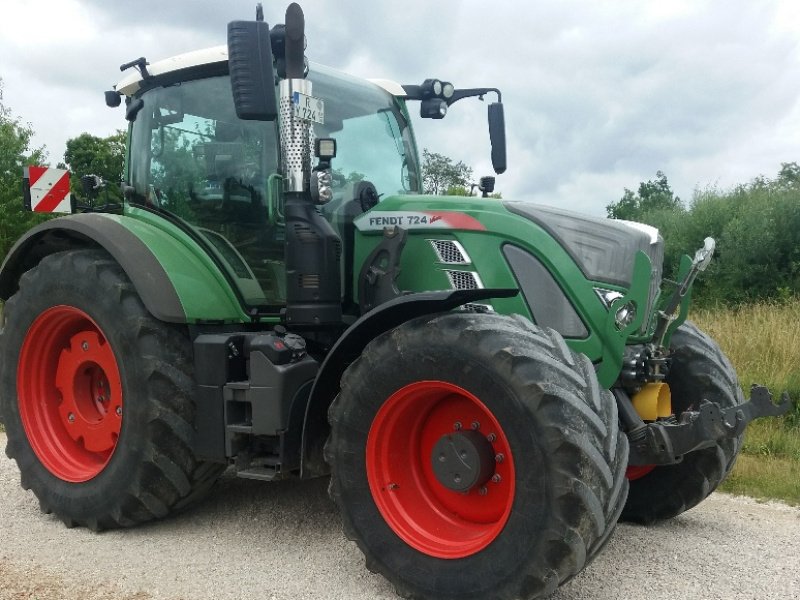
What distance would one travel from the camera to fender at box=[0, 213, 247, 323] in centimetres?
451

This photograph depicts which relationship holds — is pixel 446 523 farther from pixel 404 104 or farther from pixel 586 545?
pixel 404 104

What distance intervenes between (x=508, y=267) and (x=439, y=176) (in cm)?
229

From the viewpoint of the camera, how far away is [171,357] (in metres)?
4.56

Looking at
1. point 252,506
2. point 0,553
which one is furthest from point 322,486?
point 0,553

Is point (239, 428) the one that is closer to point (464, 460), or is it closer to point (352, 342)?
point (352, 342)

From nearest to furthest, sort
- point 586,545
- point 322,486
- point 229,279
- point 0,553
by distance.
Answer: point 586,545 → point 0,553 → point 229,279 → point 322,486

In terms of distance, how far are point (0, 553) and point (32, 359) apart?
4.19 ft

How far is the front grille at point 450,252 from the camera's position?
172 inches

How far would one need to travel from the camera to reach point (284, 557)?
4246mm

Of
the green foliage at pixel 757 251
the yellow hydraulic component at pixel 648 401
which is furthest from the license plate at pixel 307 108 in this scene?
the green foliage at pixel 757 251

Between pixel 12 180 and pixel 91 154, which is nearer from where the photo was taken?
pixel 12 180

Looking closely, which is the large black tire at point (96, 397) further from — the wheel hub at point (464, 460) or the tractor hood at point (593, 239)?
the tractor hood at point (593, 239)

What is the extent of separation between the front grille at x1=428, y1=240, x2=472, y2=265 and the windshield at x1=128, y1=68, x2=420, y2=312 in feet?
2.25

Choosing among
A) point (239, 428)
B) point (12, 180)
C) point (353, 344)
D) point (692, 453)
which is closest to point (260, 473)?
point (239, 428)
